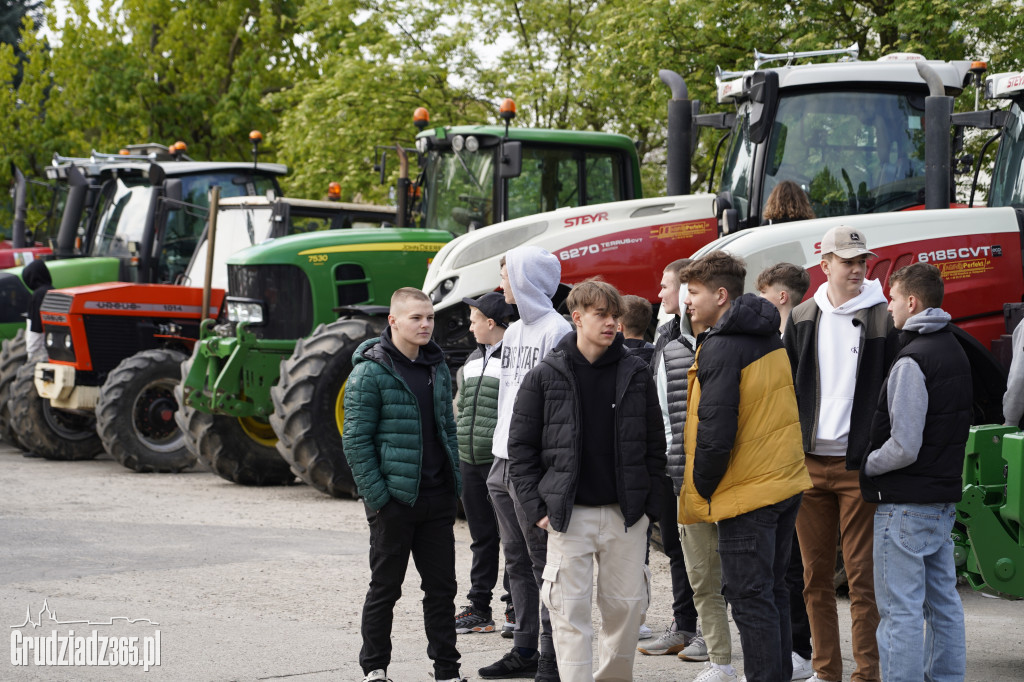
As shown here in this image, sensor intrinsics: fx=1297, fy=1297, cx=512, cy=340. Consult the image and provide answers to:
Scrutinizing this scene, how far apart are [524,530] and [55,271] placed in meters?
11.4

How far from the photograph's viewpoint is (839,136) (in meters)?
8.88

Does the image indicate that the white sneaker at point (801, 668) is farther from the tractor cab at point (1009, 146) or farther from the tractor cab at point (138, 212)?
the tractor cab at point (138, 212)

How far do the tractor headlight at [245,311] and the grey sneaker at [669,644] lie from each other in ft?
21.1

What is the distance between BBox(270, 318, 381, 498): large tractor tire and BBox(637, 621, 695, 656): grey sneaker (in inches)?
186

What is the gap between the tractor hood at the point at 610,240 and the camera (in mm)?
9633

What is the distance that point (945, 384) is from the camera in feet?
16.3

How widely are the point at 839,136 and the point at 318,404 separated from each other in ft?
15.2

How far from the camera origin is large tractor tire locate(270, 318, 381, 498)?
10.6 m

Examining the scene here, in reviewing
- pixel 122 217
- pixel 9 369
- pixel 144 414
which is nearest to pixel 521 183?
pixel 144 414

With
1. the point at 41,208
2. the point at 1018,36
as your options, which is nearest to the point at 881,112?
the point at 1018,36

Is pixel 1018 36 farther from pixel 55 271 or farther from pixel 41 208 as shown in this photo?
pixel 41 208

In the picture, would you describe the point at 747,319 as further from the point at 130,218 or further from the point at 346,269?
the point at 130,218

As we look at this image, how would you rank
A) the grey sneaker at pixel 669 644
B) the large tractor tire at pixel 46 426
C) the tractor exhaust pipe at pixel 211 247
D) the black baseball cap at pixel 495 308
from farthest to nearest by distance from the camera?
the large tractor tire at pixel 46 426 → the tractor exhaust pipe at pixel 211 247 → the black baseball cap at pixel 495 308 → the grey sneaker at pixel 669 644

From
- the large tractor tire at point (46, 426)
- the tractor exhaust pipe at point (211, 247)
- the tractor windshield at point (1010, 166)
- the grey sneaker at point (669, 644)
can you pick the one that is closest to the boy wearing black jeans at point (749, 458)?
the grey sneaker at point (669, 644)
